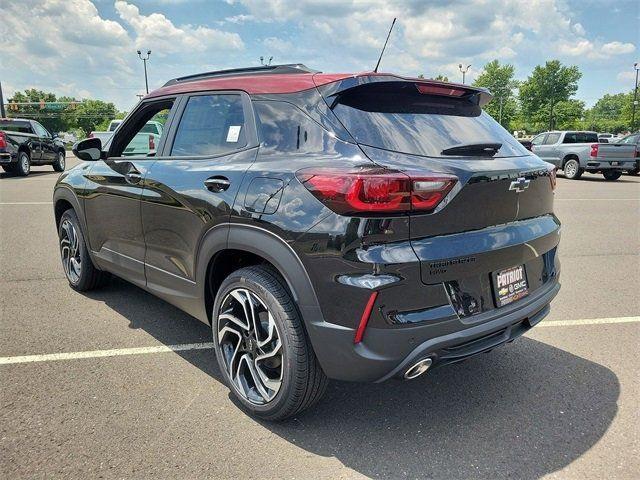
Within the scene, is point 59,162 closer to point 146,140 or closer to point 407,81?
point 146,140

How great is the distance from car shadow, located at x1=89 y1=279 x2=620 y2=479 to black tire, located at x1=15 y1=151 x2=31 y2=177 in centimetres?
1579

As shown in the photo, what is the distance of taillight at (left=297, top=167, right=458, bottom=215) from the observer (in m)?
2.20

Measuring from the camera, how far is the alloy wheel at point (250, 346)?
2654 millimetres

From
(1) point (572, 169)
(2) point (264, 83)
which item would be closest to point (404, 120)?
(2) point (264, 83)

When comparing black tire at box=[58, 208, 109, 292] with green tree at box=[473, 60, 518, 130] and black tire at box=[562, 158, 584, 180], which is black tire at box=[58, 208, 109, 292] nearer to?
black tire at box=[562, 158, 584, 180]

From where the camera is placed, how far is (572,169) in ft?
62.4

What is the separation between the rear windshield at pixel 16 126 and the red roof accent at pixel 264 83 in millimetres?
16536

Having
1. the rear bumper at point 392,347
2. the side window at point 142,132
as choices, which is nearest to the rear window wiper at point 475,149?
the rear bumper at point 392,347

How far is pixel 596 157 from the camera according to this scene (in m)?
17.8

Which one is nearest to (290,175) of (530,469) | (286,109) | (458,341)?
(286,109)

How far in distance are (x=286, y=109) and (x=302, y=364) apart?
1.33m

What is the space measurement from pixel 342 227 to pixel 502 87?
95.9 meters

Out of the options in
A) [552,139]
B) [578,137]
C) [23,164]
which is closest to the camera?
[23,164]

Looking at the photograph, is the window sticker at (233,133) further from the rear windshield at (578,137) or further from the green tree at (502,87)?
the green tree at (502,87)
